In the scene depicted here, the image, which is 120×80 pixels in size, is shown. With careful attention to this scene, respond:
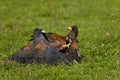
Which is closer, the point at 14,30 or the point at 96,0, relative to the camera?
the point at 14,30

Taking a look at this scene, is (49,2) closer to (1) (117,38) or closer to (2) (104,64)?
(1) (117,38)

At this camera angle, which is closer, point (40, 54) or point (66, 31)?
point (40, 54)

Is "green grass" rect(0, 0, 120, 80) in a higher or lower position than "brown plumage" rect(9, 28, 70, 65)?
lower

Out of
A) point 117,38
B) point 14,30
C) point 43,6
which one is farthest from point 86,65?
point 43,6

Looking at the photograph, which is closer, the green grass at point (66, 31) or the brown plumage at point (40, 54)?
the green grass at point (66, 31)

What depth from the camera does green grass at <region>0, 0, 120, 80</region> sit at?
7.22 m

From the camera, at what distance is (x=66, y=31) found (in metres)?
11.2

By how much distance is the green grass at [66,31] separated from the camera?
23.7ft

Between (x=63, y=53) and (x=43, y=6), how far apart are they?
7622mm

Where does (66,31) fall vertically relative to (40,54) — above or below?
below

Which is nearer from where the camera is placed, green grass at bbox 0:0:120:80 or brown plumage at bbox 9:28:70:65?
green grass at bbox 0:0:120:80

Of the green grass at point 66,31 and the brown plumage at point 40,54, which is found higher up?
the brown plumage at point 40,54

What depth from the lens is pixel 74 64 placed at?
300 inches

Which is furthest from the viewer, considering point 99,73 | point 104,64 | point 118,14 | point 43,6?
point 43,6
